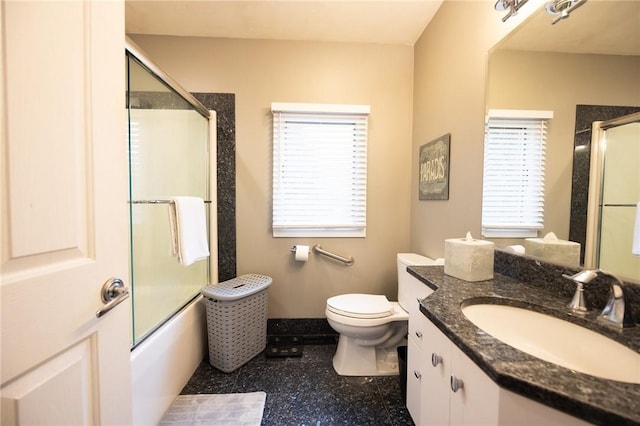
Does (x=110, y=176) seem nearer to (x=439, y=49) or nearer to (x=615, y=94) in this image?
(x=615, y=94)

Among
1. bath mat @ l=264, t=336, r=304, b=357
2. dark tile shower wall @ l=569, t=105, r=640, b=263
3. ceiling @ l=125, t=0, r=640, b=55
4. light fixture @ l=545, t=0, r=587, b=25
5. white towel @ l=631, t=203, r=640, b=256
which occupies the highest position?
ceiling @ l=125, t=0, r=640, b=55

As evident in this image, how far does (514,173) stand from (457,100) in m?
0.61

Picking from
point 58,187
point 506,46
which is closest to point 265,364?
point 58,187

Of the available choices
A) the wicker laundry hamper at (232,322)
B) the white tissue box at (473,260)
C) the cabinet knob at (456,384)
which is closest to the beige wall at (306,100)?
the wicker laundry hamper at (232,322)

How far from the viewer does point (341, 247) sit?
1969 mm

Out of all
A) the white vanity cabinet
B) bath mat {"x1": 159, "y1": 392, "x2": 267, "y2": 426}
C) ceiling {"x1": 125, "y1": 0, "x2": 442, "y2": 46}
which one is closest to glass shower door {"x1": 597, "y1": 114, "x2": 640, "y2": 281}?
the white vanity cabinet

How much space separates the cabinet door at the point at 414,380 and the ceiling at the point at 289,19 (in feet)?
6.80

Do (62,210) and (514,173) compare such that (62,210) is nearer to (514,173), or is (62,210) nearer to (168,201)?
(168,201)

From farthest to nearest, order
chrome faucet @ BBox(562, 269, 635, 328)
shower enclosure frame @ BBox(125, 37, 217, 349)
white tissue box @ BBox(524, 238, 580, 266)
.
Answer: shower enclosure frame @ BBox(125, 37, 217, 349), white tissue box @ BBox(524, 238, 580, 266), chrome faucet @ BBox(562, 269, 635, 328)

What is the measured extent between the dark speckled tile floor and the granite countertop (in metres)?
0.90

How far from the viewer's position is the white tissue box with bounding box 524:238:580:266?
2.78 feet

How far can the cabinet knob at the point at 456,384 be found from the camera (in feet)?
2.06

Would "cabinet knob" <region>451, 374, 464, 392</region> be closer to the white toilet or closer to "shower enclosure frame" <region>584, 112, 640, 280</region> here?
"shower enclosure frame" <region>584, 112, 640, 280</region>

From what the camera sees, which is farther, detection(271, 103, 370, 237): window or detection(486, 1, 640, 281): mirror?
detection(271, 103, 370, 237): window
